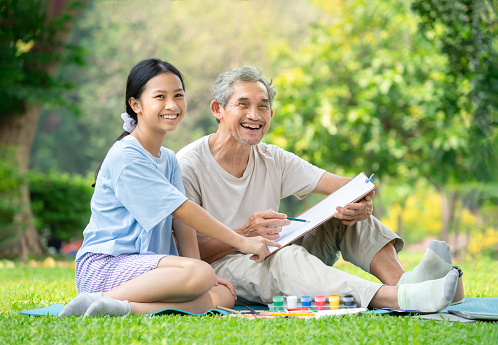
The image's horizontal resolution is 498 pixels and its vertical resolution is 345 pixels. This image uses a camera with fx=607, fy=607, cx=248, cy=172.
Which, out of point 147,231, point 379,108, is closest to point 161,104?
point 147,231

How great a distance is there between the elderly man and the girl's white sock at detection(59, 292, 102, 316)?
816 mm

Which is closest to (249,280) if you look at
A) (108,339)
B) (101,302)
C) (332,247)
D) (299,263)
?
(299,263)

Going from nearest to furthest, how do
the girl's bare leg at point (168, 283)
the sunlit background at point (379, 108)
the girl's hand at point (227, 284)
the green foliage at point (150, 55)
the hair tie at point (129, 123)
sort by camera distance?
the girl's bare leg at point (168, 283), the girl's hand at point (227, 284), the hair tie at point (129, 123), the sunlit background at point (379, 108), the green foliage at point (150, 55)

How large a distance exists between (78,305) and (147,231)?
0.45 meters

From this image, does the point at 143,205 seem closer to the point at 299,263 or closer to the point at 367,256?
the point at 299,263

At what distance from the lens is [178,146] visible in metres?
Result: 22.5

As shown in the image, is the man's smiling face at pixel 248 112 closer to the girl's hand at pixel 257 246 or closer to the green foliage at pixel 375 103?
the girl's hand at pixel 257 246

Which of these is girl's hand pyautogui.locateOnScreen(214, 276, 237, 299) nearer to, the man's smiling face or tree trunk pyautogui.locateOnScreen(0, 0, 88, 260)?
the man's smiling face

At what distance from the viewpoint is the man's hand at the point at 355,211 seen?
3193mm

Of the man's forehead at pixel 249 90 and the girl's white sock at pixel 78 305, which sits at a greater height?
the man's forehead at pixel 249 90

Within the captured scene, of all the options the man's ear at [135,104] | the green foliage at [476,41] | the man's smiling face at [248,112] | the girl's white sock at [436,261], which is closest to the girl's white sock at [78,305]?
the man's ear at [135,104]

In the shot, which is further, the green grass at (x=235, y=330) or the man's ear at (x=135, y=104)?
the man's ear at (x=135, y=104)

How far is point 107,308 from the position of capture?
8.46 ft

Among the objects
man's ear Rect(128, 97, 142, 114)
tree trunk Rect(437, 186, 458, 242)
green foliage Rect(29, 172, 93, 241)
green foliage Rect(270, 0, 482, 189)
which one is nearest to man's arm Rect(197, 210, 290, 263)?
man's ear Rect(128, 97, 142, 114)
